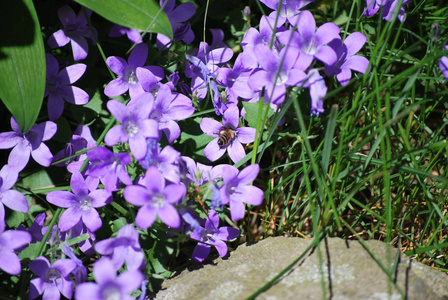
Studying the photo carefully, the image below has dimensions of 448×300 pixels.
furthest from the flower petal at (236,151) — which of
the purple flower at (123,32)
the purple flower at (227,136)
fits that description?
the purple flower at (123,32)

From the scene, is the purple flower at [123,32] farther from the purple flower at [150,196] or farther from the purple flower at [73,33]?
the purple flower at [150,196]

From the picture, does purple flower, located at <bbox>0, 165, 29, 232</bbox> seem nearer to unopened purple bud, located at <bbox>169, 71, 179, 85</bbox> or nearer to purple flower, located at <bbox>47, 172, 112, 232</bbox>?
purple flower, located at <bbox>47, 172, 112, 232</bbox>

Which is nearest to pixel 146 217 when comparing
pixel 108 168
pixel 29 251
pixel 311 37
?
pixel 108 168

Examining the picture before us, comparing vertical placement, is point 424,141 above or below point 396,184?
above

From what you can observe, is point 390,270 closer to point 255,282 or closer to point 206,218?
point 255,282

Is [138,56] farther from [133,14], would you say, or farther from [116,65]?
[133,14]

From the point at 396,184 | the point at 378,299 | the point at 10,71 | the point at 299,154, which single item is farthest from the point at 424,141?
the point at 10,71

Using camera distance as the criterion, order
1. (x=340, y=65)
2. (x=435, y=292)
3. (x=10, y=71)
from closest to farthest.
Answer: (x=435, y=292), (x=10, y=71), (x=340, y=65)

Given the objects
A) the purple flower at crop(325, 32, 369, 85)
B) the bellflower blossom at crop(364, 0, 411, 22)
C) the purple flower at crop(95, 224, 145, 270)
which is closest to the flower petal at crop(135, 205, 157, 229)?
the purple flower at crop(95, 224, 145, 270)
